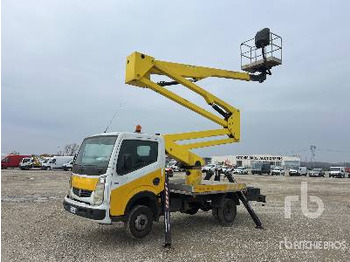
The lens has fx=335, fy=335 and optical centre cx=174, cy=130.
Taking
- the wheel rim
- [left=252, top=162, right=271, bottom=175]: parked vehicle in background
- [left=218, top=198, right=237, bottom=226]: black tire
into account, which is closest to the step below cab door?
the wheel rim

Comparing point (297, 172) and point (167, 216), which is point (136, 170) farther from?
point (297, 172)

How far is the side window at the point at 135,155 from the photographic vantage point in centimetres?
742

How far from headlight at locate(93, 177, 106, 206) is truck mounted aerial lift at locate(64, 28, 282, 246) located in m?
0.02

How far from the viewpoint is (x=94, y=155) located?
7789 millimetres

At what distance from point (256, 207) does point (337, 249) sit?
6.19 meters

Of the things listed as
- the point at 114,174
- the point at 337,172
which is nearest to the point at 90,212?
the point at 114,174

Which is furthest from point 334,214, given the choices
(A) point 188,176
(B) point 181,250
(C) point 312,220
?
(B) point 181,250

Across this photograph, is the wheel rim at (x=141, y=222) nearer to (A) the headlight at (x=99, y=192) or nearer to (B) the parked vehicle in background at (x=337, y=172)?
(A) the headlight at (x=99, y=192)

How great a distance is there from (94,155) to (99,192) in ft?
3.48

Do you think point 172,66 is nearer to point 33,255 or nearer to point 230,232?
point 230,232

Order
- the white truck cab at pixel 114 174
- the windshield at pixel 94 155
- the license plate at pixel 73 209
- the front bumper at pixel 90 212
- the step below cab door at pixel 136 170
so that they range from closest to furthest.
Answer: the front bumper at pixel 90 212
the white truck cab at pixel 114 174
the step below cab door at pixel 136 170
the windshield at pixel 94 155
the license plate at pixel 73 209

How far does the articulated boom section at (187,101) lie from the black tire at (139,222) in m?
1.85

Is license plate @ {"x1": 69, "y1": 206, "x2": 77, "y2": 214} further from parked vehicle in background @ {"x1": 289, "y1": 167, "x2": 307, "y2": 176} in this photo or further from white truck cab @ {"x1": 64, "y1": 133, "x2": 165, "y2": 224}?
parked vehicle in background @ {"x1": 289, "y1": 167, "x2": 307, "y2": 176}

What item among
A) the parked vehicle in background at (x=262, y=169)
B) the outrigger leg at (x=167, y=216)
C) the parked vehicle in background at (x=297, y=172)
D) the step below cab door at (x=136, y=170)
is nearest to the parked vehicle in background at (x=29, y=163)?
the parked vehicle in background at (x=262, y=169)
